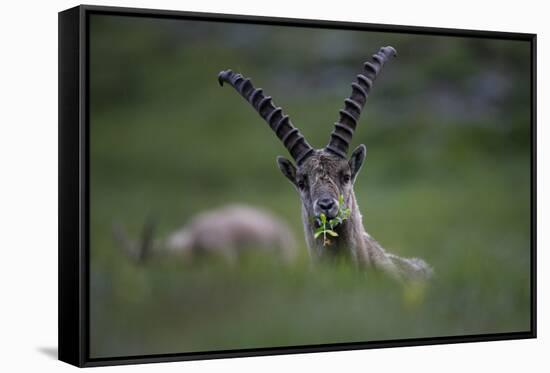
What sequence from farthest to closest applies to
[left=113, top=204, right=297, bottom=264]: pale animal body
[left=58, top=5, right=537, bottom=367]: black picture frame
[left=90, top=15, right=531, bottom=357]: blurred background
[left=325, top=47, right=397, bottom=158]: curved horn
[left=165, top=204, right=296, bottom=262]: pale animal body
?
[left=165, top=204, right=296, bottom=262]: pale animal body < [left=113, top=204, right=297, bottom=264]: pale animal body < [left=325, top=47, right=397, bottom=158]: curved horn < [left=90, top=15, right=531, bottom=357]: blurred background < [left=58, top=5, right=537, bottom=367]: black picture frame

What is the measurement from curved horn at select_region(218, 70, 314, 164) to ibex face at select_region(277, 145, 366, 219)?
145 millimetres

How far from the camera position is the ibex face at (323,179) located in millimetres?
12844

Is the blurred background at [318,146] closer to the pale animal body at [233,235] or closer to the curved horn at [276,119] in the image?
the pale animal body at [233,235]

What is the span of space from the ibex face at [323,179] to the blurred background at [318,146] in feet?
2.95

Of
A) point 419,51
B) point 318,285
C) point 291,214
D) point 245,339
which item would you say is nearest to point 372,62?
point 419,51

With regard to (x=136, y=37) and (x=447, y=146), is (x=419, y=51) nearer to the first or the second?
(x=447, y=146)

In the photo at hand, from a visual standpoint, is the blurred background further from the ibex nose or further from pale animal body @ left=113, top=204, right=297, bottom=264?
the ibex nose

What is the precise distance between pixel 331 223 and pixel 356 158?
1.08 metres

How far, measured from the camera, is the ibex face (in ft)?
42.1

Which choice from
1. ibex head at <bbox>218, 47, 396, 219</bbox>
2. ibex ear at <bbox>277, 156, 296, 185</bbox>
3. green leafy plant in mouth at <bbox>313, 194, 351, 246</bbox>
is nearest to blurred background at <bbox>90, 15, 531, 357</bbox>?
green leafy plant in mouth at <bbox>313, 194, 351, 246</bbox>

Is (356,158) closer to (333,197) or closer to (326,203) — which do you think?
(333,197)

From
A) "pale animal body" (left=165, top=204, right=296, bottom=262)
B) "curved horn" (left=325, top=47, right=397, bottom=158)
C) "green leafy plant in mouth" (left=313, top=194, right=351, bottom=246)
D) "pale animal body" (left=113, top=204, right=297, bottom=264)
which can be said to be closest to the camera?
"green leafy plant in mouth" (left=313, top=194, right=351, bottom=246)

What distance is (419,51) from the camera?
15.2 meters

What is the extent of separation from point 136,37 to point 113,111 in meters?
0.94
